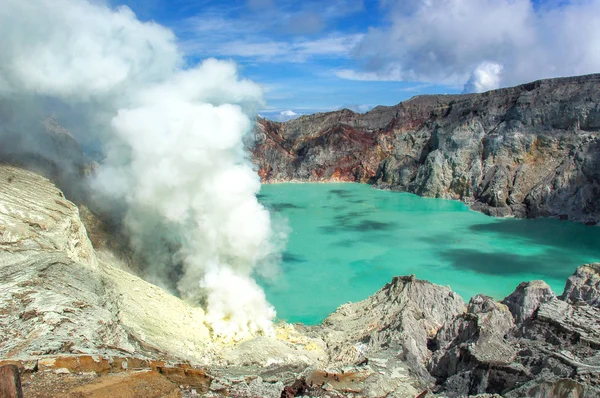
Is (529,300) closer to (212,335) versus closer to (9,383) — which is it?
(212,335)

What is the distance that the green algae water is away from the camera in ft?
65.9

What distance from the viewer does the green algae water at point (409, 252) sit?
20.1 metres

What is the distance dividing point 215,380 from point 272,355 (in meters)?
4.68

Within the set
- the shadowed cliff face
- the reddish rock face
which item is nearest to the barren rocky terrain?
the reddish rock face

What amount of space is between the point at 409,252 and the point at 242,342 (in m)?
16.0

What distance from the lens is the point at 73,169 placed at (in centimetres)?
1697

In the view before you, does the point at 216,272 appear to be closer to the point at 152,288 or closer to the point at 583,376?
the point at 152,288

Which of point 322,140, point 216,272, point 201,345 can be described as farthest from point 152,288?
point 322,140

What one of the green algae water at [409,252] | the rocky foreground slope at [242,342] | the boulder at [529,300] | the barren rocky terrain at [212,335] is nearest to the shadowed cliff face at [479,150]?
the green algae water at [409,252]

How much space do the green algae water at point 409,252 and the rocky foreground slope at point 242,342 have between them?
439cm

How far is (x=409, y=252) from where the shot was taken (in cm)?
2677

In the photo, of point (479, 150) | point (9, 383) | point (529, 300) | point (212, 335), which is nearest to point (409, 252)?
point (529, 300)

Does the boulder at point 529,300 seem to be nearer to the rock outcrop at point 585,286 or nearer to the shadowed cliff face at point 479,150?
the rock outcrop at point 585,286

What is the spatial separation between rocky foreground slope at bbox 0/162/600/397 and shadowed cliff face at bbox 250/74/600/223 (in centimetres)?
2882
